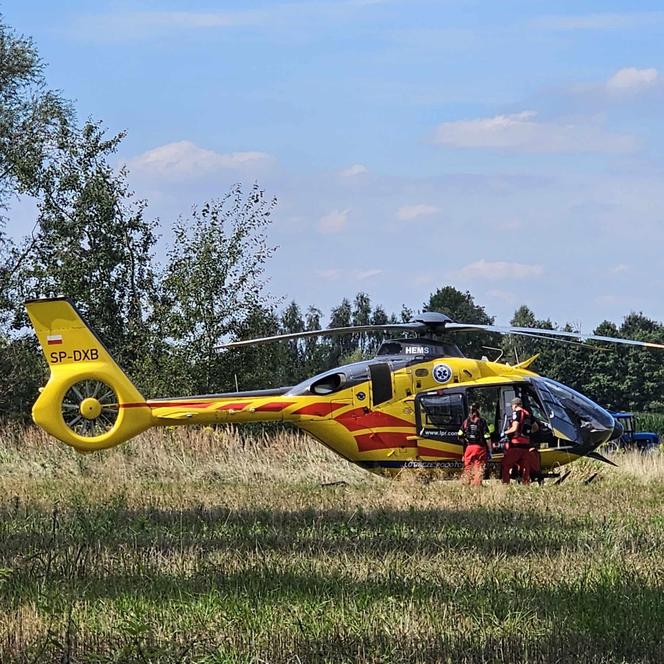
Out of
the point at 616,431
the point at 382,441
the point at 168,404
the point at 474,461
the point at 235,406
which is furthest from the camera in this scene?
the point at 616,431

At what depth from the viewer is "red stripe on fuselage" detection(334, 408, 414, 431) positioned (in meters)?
18.0

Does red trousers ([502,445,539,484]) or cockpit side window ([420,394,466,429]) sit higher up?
cockpit side window ([420,394,466,429])

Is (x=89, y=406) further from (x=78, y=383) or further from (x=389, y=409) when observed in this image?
(x=389, y=409)

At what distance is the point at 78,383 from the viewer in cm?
1853

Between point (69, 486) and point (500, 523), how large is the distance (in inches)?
272

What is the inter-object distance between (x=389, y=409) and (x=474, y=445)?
1.39m

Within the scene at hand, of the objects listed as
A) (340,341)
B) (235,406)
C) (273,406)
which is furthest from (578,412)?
Result: (340,341)

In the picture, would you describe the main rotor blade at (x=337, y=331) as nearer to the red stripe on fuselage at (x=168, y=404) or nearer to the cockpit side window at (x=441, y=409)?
the red stripe on fuselage at (x=168, y=404)

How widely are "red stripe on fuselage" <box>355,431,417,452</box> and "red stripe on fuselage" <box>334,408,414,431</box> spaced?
0.41ft

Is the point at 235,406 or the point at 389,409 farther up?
the point at 235,406

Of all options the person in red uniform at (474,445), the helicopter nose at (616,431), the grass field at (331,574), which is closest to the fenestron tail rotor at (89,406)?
the grass field at (331,574)

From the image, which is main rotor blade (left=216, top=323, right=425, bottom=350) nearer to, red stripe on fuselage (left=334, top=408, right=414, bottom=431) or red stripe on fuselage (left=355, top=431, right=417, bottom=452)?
red stripe on fuselage (left=334, top=408, right=414, bottom=431)

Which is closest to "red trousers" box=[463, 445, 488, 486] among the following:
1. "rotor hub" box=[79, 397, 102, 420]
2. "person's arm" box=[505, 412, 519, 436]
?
"person's arm" box=[505, 412, 519, 436]

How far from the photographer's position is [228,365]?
33.2 m
